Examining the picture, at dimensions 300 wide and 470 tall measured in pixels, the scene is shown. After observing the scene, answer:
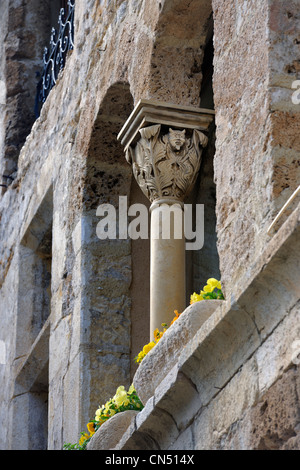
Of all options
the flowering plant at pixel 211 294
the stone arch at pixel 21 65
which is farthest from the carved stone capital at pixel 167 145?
the stone arch at pixel 21 65

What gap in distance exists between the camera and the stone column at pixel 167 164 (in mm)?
5465

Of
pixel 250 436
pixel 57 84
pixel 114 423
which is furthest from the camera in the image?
pixel 57 84

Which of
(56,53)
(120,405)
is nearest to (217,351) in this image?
(120,405)

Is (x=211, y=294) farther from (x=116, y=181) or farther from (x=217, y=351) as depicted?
(x=116, y=181)

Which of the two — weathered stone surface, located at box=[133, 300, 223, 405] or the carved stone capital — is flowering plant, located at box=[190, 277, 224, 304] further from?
the carved stone capital

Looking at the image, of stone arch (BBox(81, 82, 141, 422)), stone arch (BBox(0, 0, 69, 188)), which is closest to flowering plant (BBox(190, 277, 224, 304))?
stone arch (BBox(81, 82, 141, 422))

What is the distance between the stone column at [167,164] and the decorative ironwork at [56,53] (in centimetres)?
221

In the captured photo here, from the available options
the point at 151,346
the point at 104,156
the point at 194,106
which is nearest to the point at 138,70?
the point at 194,106

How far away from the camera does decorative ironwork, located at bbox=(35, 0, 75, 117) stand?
7922 mm

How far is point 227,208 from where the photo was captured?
4191 mm

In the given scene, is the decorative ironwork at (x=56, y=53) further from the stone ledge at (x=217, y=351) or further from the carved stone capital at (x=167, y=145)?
the stone ledge at (x=217, y=351)

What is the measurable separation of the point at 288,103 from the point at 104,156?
2677mm

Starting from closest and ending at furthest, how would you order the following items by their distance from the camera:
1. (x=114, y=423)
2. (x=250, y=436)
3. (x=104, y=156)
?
(x=250, y=436)
(x=114, y=423)
(x=104, y=156)
